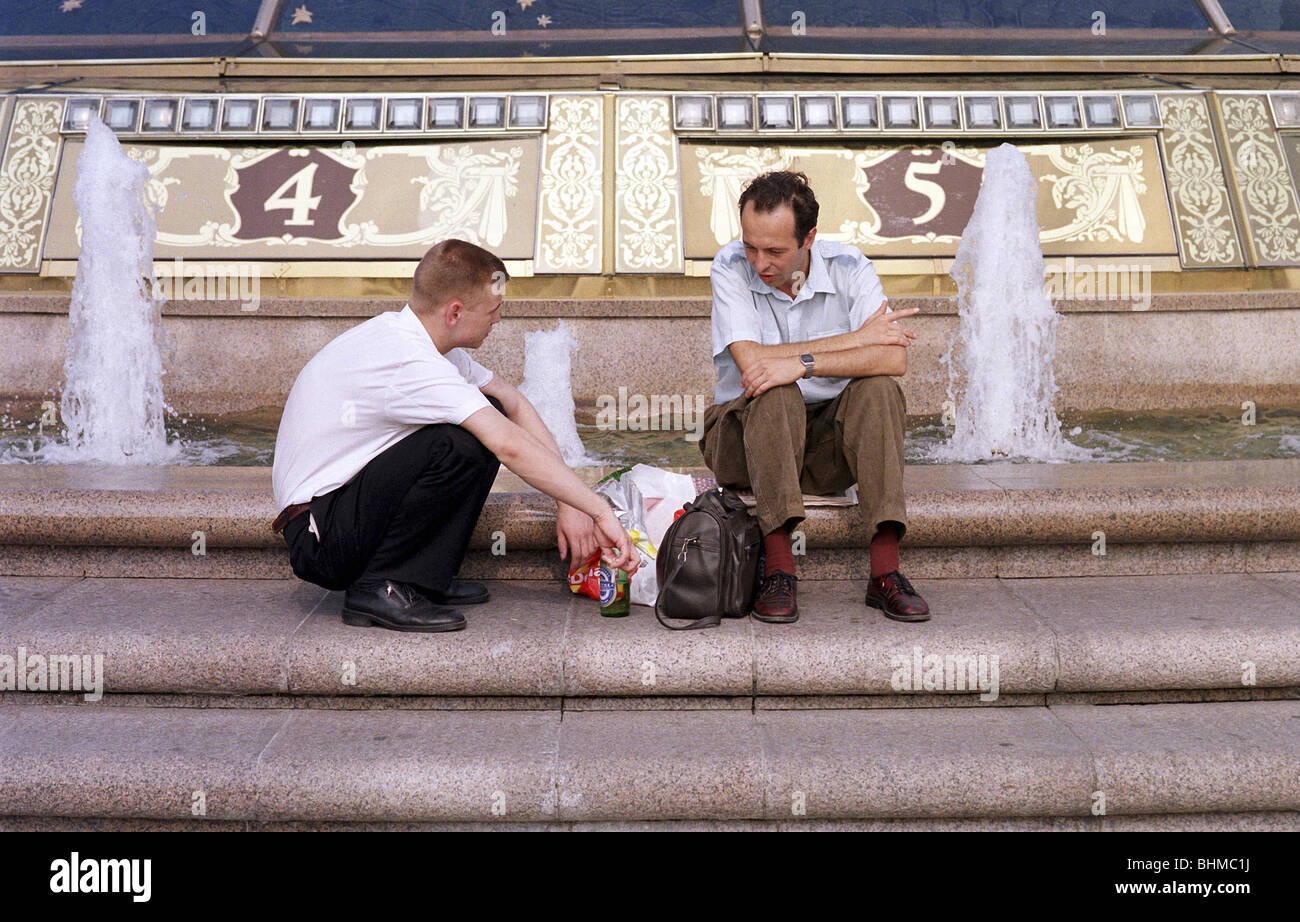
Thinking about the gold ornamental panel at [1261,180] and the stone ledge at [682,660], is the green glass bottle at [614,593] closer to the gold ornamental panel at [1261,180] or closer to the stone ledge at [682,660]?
the stone ledge at [682,660]

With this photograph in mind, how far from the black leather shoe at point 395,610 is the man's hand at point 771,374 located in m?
1.12

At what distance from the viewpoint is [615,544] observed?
3078 mm

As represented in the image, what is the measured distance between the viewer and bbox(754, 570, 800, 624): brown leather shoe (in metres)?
3.22

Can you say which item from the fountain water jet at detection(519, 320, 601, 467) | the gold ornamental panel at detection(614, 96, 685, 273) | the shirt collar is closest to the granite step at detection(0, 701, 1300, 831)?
the shirt collar

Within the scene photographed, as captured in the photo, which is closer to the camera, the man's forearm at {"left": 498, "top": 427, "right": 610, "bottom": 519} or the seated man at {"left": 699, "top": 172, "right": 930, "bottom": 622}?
the man's forearm at {"left": 498, "top": 427, "right": 610, "bottom": 519}

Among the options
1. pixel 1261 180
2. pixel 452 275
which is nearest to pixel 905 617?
pixel 452 275

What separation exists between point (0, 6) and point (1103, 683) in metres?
7.77

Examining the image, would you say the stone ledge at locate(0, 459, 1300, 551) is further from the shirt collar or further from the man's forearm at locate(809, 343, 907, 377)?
the shirt collar

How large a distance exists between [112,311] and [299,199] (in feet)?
3.86

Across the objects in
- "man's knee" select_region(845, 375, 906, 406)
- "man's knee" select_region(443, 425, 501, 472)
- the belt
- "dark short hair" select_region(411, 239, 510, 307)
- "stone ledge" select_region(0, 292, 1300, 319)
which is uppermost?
"stone ledge" select_region(0, 292, 1300, 319)

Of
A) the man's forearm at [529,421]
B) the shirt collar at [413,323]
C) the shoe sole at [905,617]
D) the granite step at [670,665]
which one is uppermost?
the shirt collar at [413,323]

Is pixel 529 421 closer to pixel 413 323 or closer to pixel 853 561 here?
pixel 413 323

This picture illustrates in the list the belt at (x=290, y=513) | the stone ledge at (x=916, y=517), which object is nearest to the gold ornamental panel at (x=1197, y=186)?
the stone ledge at (x=916, y=517)

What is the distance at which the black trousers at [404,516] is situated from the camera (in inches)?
121
